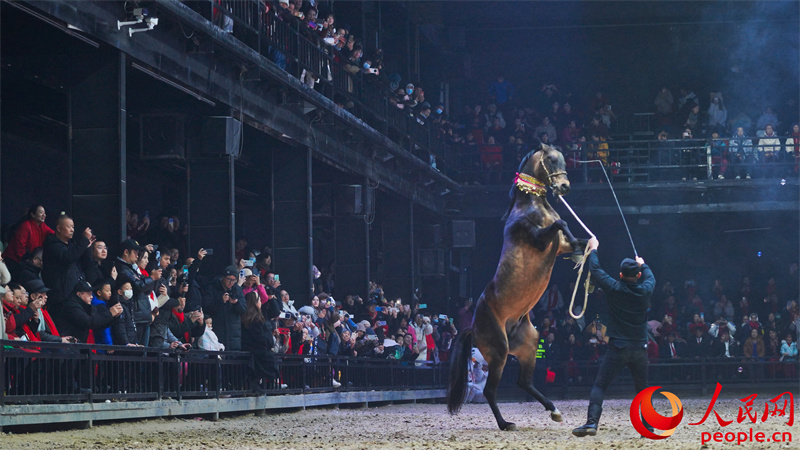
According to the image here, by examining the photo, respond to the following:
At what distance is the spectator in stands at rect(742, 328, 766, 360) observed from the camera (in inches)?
1148

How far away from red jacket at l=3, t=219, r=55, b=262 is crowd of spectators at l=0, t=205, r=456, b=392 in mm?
12

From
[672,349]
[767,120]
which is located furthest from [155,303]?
[767,120]

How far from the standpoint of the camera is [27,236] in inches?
535

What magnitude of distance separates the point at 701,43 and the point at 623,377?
15072mm

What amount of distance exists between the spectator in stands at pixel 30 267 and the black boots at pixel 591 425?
6116 millimetres

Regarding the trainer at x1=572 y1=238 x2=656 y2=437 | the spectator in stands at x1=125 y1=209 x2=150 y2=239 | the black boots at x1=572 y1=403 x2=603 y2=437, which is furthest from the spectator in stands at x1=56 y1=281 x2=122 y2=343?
the trainer at x1=572 y1=238 x2=656 y2=437

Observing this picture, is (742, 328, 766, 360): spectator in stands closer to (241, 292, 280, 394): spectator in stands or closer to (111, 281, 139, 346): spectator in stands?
(241, 292, 280, 394): spectator in stands

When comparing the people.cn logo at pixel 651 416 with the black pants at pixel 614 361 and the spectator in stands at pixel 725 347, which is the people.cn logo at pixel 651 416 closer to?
the black pants at pixel 614 361

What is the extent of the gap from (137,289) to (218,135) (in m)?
4.82

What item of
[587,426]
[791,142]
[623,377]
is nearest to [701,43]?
[791,142]

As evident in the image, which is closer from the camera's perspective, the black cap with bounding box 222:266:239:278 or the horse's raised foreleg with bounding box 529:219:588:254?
the horse's raised foreleg with bounding box 529:219:588:254

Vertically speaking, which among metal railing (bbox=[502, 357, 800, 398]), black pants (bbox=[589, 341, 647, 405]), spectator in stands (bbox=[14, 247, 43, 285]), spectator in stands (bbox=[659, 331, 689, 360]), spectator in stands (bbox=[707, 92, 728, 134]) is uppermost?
spectator in stands (bbox=[707, 92, 728, 134])

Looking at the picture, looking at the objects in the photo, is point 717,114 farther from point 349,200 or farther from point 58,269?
point 58,269

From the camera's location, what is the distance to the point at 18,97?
17.7 meters
